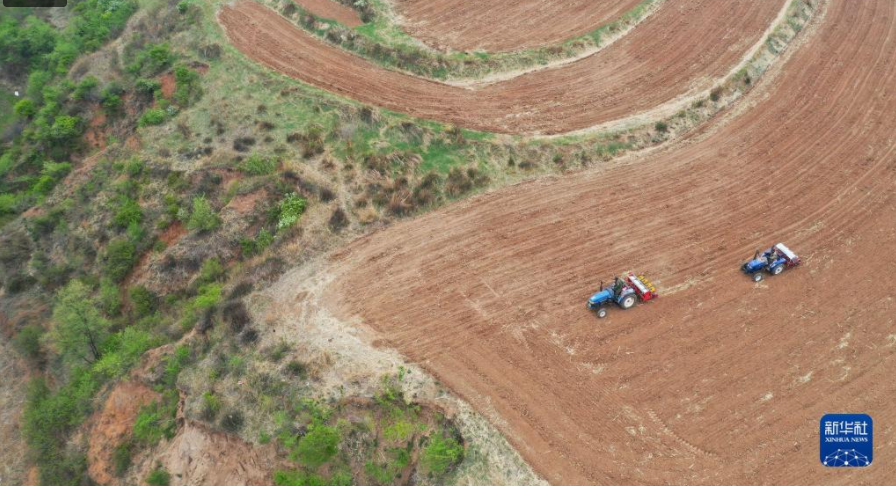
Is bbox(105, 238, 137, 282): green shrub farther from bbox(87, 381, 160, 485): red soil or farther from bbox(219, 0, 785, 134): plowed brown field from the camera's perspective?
bbox(219, 0, 785, 134): plowed brown field

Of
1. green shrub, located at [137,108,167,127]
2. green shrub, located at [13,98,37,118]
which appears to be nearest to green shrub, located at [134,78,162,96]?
green shrub, located at [137,108,167,127]

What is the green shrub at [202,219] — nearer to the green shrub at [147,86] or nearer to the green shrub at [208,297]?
the green shrub at [208,297]

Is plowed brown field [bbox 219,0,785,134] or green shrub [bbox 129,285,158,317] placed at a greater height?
plowed brown field [bbox 219,0,785,134]

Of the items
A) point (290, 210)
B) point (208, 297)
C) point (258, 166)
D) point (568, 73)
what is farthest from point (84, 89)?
point (568, 73)

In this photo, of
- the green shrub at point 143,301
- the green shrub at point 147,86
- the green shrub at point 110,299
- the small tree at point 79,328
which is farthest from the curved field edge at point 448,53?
the small tree at point 79,328

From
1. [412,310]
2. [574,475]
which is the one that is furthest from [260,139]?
[574,475]

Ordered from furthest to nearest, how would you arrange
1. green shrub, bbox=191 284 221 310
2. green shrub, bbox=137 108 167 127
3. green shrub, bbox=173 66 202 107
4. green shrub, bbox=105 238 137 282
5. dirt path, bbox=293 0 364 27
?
1. dirt path, bbox=293 0 364 27
2. green shrub, bbox=173 66 202 107
3. green shrub, bbox=137 108 167 127
4. green shrub, bbox=105 238 137 282
5. green shrub, bbox=191 284 221 310
